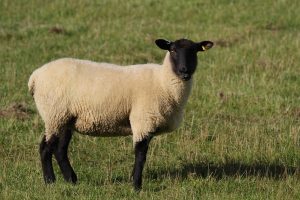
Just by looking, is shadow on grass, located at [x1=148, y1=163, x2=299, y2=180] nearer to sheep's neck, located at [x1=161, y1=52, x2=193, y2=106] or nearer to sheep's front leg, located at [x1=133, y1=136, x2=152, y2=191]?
sheep's front leg, located at [x1=133, y1=136, x2=152, y2=191]

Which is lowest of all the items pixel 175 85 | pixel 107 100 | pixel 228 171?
pixel 228 171

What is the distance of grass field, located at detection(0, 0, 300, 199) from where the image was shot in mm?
8562

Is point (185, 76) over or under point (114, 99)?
over

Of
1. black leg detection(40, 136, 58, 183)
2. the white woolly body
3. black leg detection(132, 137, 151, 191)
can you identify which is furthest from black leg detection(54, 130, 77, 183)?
black leg detection(132, 137, 151, 191)

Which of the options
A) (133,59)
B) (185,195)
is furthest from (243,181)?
(133,59)

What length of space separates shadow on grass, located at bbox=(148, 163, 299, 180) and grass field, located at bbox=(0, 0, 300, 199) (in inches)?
0.6

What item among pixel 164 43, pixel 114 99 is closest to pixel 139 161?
pixel 114 99

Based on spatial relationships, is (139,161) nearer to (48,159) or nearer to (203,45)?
(48,159)

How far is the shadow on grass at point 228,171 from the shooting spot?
8.95 metres

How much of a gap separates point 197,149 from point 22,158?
2.44 m

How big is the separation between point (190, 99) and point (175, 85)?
14.3ft

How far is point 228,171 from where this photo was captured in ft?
30.2

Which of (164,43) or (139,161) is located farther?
(164,43)

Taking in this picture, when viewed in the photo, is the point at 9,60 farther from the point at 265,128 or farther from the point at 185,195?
the point at 185,195
